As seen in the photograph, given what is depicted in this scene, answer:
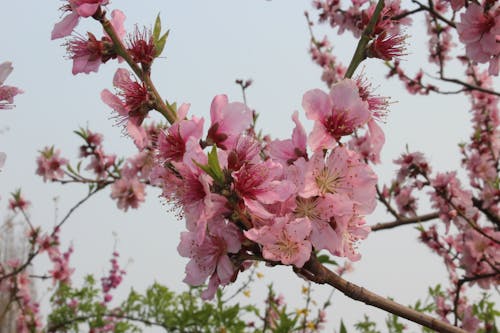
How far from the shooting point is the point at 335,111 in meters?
1.25

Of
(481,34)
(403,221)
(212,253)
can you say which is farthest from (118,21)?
(403,221)

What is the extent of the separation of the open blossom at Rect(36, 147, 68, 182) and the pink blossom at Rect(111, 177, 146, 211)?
725 mm

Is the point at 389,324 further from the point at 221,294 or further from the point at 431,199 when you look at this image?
the point at 221,294

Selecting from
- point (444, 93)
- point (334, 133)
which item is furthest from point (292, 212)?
point (444, 93)

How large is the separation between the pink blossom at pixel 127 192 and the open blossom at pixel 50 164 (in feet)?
2.38

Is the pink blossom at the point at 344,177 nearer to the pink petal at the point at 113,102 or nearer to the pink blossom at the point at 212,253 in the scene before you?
the pink blossom at the point at 212,253

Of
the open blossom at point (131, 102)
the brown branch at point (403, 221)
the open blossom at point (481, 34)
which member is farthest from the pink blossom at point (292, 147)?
the brown branch at point (403, 221)

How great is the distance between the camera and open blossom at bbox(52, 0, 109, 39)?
1.21 meters

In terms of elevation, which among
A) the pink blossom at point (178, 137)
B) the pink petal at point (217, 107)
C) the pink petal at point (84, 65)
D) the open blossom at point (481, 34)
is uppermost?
the open blossom at point (481, 34)

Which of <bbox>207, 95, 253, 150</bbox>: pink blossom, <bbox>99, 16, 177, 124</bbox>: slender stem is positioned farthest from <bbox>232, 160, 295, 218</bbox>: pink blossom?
<bbox>99, 16, 177, 124</bbox>: slender stem

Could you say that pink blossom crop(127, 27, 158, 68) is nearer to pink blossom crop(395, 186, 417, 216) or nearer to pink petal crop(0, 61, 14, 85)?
pink petal crop(0, 61, 14, 85)

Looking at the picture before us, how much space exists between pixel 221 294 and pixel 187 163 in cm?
309

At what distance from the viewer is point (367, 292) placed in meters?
1.05

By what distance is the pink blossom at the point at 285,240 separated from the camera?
40.8 inches
